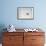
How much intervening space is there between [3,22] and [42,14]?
4.24 feet

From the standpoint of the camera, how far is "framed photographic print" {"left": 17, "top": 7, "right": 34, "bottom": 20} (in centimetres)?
395

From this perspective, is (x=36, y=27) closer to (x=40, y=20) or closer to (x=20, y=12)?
(x=40, y=20)

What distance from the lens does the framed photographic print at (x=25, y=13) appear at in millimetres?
3953

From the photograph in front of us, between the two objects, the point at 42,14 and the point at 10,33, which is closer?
the point at 10,33

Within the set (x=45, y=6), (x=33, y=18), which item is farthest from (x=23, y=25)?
(x=45, y=6)

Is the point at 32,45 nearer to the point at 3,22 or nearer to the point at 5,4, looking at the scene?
the point at 3,22

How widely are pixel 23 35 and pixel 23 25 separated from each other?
0.62 m

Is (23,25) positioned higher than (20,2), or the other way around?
(20,2)

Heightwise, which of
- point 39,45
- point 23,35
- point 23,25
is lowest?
point 39,45

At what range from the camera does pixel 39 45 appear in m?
3.49

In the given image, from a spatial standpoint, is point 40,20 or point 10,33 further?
point 40,20

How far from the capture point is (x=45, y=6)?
157 inches

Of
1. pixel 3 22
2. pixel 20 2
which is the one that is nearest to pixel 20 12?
pixel 20 2

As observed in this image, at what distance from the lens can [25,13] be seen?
156 inches
